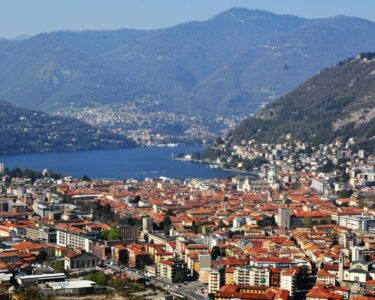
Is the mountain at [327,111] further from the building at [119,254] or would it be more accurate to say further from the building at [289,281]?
the building at [289,281]

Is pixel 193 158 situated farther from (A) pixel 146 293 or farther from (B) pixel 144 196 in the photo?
(A) pixel 146 293

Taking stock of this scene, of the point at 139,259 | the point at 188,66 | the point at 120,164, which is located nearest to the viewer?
the point at 139,259

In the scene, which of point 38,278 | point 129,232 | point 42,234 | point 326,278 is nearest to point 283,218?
point 129,232

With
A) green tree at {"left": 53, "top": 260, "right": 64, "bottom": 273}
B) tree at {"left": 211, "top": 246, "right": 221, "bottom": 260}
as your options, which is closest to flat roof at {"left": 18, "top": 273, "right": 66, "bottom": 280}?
A: green tree at {"left": 53, "top": 260, "right": 64, "bottom": 273}

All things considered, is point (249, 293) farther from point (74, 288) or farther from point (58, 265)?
point (58, 265)

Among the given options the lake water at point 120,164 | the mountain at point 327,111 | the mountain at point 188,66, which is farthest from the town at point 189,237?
the mountain at point 188,66

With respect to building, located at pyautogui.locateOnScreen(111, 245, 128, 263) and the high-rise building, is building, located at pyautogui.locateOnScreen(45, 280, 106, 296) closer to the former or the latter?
building, located at pyautogui.locateOnScreen(111, 245, 128, 263)
